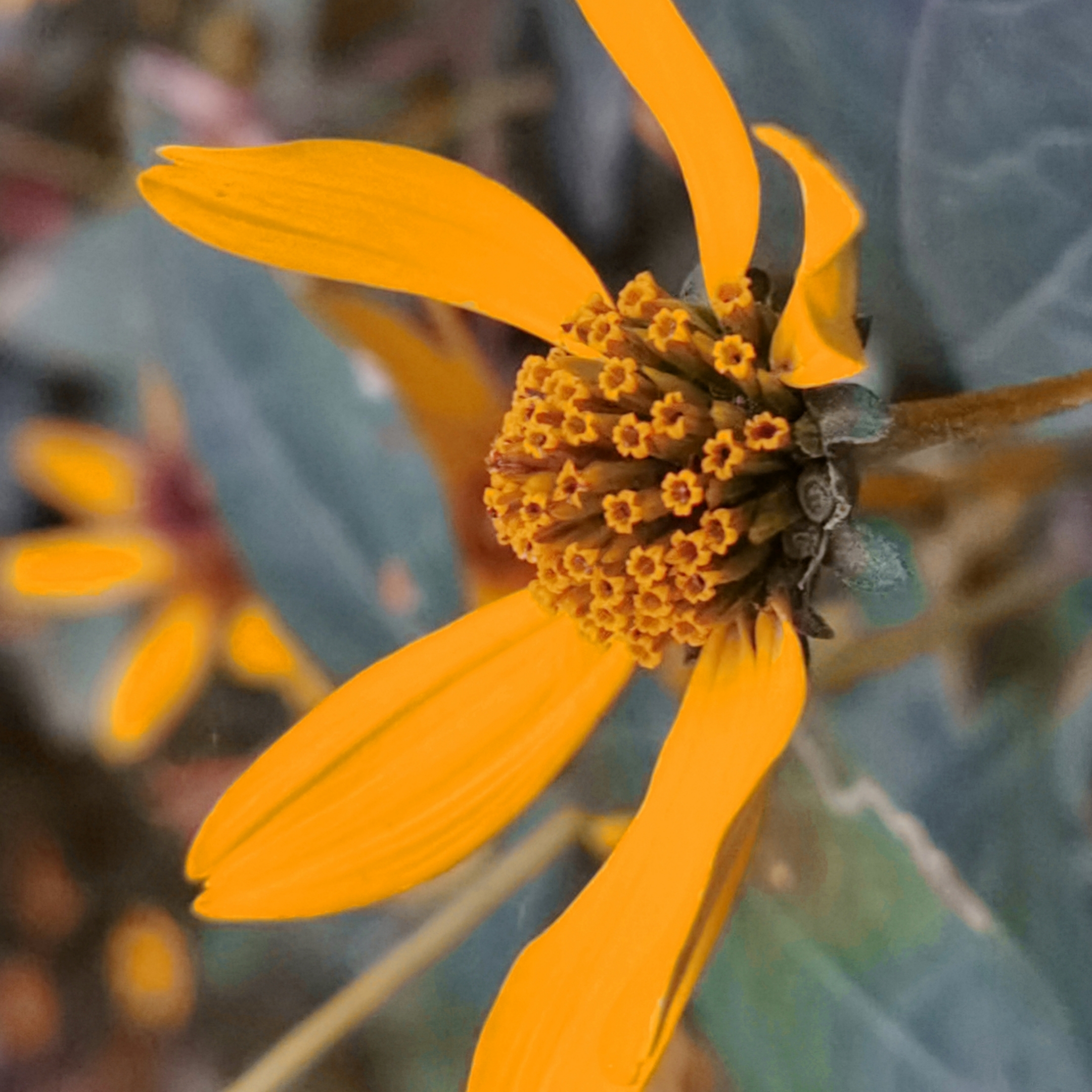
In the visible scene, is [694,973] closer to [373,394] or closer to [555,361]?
[555,361]

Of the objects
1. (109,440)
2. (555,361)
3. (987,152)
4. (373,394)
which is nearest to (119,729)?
(109,440)

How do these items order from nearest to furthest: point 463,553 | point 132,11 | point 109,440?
point 463,553
point 132,11
point 109,440

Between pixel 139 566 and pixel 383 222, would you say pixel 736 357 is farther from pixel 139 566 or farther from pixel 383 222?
pixel 139 566

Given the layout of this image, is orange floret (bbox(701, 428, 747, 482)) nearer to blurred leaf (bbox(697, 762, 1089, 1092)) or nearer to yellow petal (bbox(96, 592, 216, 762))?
blurred leaf (bbox(697, 762, 1089, 1092))

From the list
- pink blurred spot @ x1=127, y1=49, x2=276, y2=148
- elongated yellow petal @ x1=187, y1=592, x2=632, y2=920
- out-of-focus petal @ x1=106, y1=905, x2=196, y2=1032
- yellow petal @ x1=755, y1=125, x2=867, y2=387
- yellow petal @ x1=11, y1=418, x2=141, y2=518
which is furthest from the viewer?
yellow petal @ x1=11, y1=418, x2=141, y2=518

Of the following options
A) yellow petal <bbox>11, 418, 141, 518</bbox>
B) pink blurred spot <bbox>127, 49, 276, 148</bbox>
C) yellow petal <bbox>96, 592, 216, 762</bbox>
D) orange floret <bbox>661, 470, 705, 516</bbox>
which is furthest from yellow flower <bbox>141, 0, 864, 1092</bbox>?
yellow petal <bbox>11, 418, 141, 518</bbox>

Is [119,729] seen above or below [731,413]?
below
